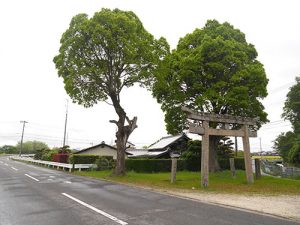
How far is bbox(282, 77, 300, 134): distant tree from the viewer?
4560 centimetres

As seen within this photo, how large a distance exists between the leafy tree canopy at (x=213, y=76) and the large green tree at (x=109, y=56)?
2.12 metres

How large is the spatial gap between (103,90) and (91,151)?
23469 mm

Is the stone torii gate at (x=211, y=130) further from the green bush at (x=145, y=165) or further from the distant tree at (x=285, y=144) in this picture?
the distant tree at (x=285, y=144)

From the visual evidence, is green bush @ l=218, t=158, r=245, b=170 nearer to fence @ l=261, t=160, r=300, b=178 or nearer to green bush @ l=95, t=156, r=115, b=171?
fence @ l=261, t=160, r=300, b=178

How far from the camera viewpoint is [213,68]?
890 inches

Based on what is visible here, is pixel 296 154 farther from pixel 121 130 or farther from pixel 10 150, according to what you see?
pixel 10 150

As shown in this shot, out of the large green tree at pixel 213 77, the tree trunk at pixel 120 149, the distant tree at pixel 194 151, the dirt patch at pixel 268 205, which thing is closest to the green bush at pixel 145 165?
the distant tree at pixel 194 151

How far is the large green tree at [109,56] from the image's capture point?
18.8 m

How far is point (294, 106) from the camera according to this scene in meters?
45.5

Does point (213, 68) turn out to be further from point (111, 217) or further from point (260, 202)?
point (111, 217)

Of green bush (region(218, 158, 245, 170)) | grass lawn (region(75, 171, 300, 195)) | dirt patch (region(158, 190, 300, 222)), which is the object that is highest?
green bush (region(218, 158, 245, 170))

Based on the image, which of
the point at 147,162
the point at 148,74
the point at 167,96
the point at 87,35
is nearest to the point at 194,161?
the point at 147,162

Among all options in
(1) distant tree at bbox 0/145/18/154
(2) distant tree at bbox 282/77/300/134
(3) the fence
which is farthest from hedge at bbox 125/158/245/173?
(1) distant tree at bbox 0/145/18/154

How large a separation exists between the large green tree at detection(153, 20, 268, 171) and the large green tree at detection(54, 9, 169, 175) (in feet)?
6.83
